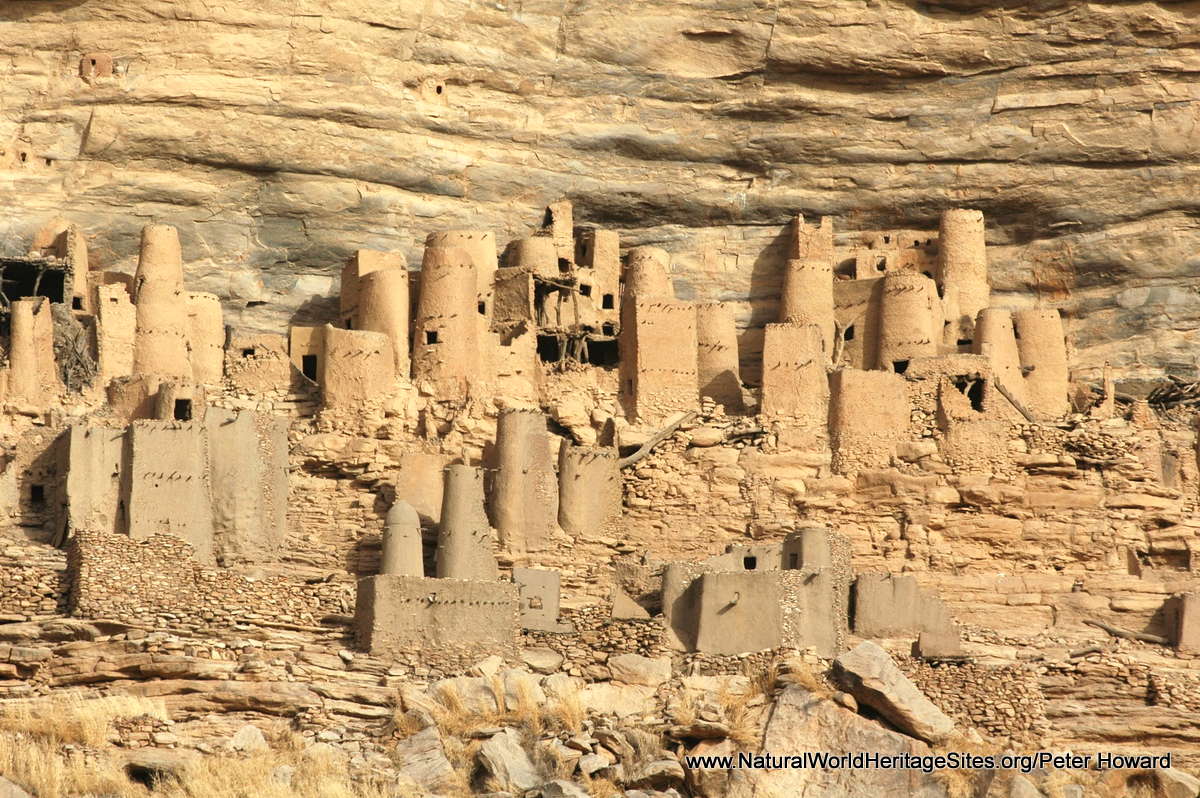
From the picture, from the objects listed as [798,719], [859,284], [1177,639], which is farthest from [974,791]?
[859,284]

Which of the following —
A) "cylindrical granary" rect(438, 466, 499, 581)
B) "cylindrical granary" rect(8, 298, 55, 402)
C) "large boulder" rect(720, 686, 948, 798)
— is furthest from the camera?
"cylindrical granary" rect(8, 298, 55, 402)

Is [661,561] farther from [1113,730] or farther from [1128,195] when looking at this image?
[1128,195]

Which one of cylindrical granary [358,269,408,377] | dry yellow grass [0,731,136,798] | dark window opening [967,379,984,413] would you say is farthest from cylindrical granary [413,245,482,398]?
dry yellow grass [0,731,136,798]

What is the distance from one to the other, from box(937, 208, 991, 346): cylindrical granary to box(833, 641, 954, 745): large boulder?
15977mm

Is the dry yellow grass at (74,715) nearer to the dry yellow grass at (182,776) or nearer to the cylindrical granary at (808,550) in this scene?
the dry yellow grass at (182,776)

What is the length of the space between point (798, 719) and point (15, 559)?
11.3 m

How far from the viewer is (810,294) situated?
49.5m

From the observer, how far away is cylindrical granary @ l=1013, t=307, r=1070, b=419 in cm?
4838

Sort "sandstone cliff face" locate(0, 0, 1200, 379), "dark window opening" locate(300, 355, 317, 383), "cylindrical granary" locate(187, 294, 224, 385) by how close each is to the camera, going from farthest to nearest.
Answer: "sandstone cliff face" locate(0, 0, 1200, 379) → "dark window opening" locate(300, 355, 317, 383) → "cylindrical granary" locate(187, 294, 224, 385)

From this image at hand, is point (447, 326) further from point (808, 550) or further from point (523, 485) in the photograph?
point (808, 550)

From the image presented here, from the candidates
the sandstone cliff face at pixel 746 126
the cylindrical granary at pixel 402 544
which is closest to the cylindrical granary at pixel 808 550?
Result: the cylindrical granary at pixel 402 544

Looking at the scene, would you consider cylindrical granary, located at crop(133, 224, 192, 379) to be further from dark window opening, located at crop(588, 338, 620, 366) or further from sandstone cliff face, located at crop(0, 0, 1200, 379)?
dark window opening, located at crop(588, 338, 620, 366)

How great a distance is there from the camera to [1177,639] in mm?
39906

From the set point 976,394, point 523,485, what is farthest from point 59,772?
point 976,394
